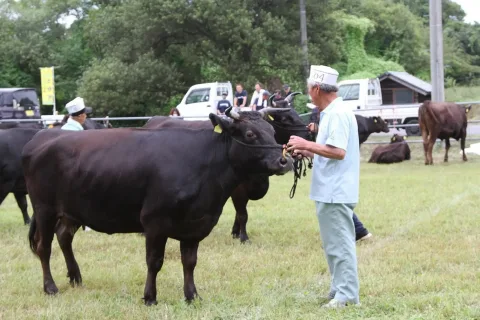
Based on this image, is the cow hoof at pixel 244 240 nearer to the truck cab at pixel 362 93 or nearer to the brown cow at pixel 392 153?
the brown cow at pixel 392 153

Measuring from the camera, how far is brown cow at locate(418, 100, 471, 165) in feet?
64.2

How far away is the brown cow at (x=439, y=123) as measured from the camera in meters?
19.6

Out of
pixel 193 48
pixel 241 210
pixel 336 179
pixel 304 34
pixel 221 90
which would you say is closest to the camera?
pixel 336 179

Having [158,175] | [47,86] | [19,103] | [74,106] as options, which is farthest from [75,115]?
[47,86]

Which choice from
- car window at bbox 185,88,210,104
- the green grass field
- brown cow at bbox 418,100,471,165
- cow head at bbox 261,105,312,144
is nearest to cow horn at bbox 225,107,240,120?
the green grass field

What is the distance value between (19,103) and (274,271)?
28.6 metres

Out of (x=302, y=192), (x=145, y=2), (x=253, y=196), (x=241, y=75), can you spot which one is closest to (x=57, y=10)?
(x=145, y=2)

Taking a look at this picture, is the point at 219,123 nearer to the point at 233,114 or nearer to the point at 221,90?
the point at 233,114

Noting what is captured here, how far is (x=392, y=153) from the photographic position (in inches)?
815

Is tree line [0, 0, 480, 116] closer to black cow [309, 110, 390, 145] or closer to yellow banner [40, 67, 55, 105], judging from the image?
yellow banner [40, 67, 55, 105]

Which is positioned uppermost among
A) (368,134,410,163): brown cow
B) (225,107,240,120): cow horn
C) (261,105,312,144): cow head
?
(225,107,240,120): cow horn

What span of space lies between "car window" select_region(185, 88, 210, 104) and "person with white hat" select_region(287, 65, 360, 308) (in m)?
22.8

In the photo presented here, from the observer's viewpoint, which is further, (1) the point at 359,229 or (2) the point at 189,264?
(1) the point at 359,229

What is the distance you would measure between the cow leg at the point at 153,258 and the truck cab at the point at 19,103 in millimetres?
28315
